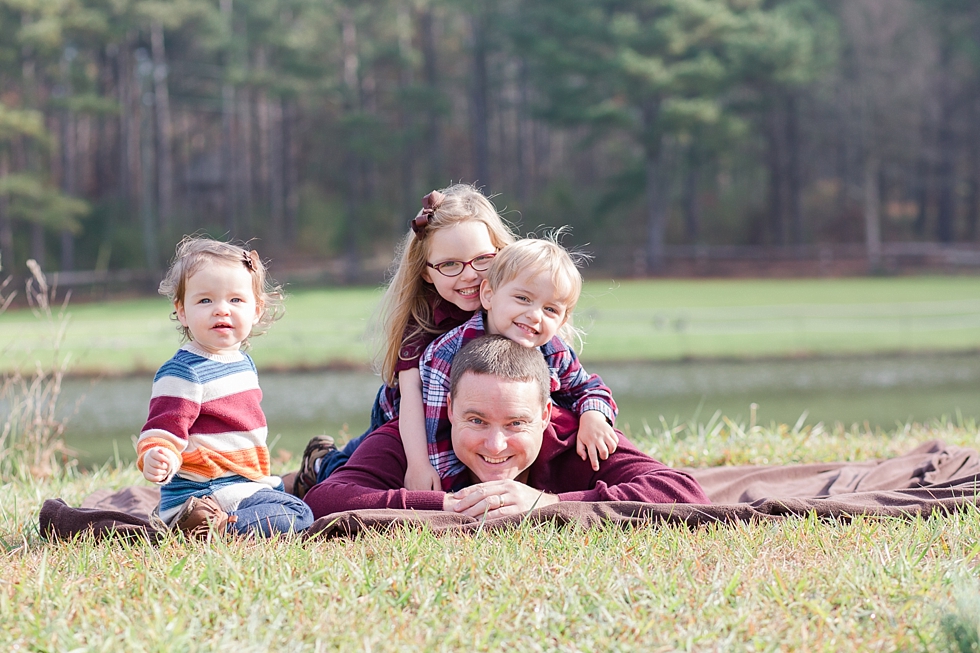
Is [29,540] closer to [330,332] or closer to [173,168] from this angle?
[330,332]

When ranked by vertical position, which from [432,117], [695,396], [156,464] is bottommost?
[695,396]

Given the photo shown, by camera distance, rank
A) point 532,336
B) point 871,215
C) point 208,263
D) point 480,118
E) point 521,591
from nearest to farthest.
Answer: point 521,591, point 208,263, point 532,336, point 871,215, point 480,118

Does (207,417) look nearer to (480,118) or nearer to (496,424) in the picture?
(496,424)

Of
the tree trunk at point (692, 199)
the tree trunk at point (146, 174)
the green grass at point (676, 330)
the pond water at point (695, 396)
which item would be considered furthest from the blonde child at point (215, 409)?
the tree trunk at point (692, 199)

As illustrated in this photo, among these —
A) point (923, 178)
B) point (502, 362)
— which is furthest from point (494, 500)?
point (923, 178)

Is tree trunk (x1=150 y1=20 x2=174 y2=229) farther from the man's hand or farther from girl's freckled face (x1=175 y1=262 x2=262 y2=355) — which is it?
the man's hand

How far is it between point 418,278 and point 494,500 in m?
0.98

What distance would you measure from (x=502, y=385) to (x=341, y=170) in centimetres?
3497

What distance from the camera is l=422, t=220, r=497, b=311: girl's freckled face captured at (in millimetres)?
3480

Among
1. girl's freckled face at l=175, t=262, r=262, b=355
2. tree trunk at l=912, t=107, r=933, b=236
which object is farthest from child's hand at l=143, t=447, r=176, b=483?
tree trunk at l=912, t=107, r=933, b=236

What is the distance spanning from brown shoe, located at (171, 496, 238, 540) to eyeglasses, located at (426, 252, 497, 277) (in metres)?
1.16

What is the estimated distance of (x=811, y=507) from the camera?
122 inches

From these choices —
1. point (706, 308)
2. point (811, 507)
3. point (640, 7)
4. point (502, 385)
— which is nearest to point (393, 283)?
point (502, 385)

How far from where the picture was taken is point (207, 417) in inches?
121
